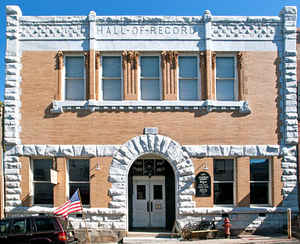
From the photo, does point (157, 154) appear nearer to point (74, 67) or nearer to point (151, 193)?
point (151, 193)

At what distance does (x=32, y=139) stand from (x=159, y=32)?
7.22m

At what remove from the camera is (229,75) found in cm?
1573

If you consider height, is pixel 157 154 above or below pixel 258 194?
above

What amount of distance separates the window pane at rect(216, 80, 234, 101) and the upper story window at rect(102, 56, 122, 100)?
4406 mm

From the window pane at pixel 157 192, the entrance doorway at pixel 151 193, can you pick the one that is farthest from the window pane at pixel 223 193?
the window pane at pixel 157 192

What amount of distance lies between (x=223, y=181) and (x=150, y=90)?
5.10 m

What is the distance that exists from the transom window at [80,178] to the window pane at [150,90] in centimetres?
384

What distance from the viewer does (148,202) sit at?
1630 cm

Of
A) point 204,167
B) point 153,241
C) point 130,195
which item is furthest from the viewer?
point 130,195

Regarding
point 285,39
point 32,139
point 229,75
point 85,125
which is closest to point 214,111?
point 229,75

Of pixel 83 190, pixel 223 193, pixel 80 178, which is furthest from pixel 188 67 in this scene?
pixel 83 190

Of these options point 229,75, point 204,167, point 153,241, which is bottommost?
point 153,241

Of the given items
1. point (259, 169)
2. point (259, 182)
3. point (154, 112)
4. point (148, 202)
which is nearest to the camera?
point (154, 112)

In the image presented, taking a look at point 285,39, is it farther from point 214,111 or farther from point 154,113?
point 154,113
